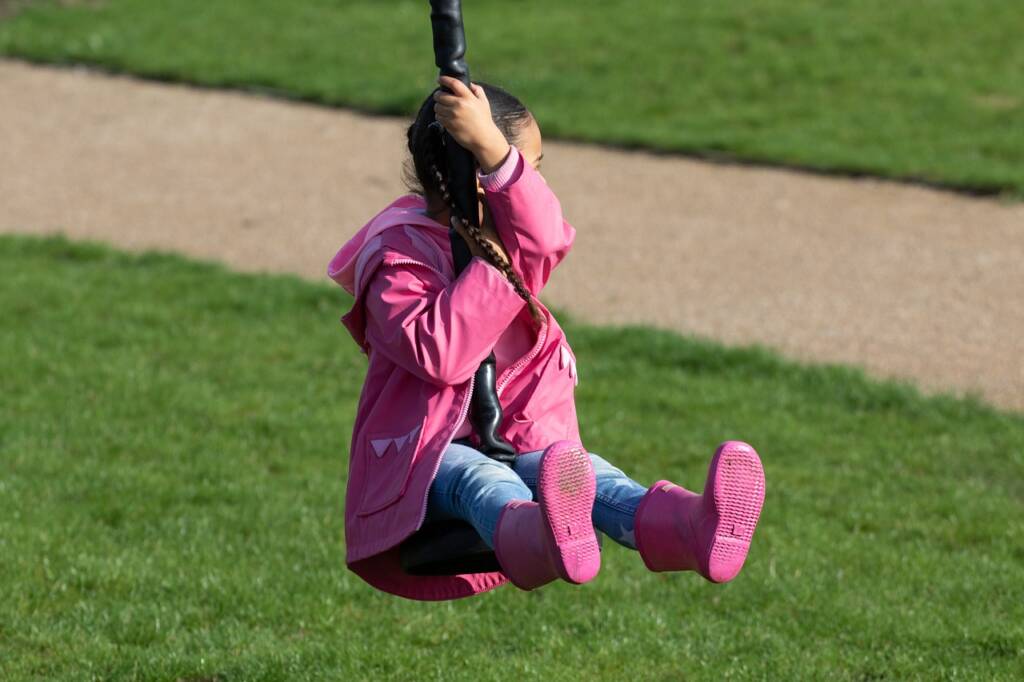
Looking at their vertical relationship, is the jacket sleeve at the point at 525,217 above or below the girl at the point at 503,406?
above

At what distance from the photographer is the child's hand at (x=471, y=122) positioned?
3.20 m

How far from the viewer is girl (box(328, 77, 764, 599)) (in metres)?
3.05

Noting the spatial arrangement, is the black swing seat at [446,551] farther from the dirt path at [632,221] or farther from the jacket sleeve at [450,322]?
the dirt path at [632,221]

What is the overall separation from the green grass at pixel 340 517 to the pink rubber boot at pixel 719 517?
4.88ft

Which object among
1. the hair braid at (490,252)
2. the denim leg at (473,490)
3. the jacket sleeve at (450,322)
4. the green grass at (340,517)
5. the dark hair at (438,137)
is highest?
the dark hair at (438,137)

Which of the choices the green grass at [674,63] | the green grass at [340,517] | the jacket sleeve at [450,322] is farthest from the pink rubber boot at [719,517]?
the green grass at [674,63]

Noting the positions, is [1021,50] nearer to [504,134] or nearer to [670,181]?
[670,181]

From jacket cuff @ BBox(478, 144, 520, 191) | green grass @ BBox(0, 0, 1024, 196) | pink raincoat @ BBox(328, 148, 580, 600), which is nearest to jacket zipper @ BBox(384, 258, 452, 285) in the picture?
pink raincoat @ BBox(328, 148, 580, 600)

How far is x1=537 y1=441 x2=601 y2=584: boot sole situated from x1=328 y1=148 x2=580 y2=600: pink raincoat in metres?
0.39

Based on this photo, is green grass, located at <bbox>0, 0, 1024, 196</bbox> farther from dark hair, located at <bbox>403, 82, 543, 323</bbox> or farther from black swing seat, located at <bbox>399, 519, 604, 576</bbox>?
black swing seat, located at <bbox>399, 519, 604, 576</bbox>

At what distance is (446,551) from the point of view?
3.30 meters

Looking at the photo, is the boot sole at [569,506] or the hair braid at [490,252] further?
the hair braid at [490,252]

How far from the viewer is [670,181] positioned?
10336 mm

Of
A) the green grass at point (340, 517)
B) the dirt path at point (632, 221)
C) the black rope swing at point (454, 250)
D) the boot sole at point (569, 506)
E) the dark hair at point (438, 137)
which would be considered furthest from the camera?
the dirt path at point (632, 221)
